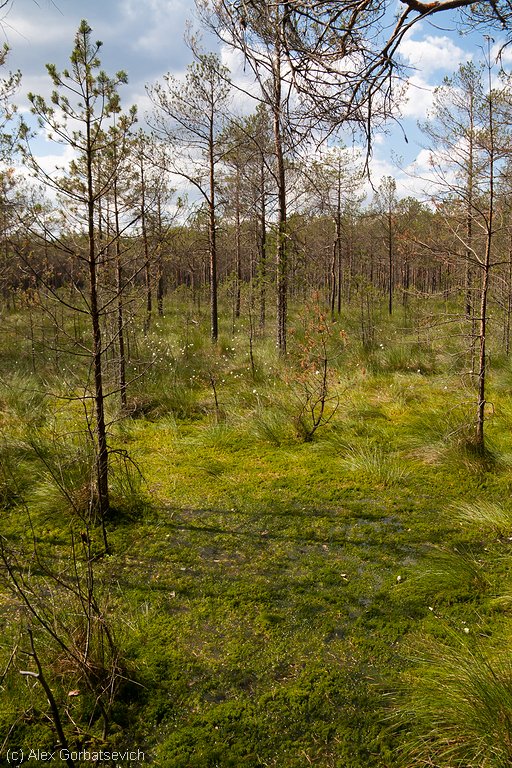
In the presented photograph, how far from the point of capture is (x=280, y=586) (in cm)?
354

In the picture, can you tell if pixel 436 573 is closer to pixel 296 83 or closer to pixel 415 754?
pixel 415 754

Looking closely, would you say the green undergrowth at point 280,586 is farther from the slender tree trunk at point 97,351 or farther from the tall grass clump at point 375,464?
the slender tree trunk at point 97,351

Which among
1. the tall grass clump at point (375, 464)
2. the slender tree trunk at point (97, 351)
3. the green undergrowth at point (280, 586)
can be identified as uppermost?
the slender tree trunk at point (97, 351)

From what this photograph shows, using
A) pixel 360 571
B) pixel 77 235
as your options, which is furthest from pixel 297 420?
pixel 77 235

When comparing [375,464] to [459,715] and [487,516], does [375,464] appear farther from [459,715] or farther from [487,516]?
[459,715]

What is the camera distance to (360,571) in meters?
3.72

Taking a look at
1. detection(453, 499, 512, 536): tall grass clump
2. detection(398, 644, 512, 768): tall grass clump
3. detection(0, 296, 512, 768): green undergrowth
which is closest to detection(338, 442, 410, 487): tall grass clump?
detection(0, 296, 512, 768): green undergrowth

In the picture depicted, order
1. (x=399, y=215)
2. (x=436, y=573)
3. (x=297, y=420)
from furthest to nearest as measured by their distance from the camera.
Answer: (x=399, y=215) < (x=297, y=420) < (x=436, y=573)

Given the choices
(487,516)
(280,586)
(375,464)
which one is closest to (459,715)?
(280,586)

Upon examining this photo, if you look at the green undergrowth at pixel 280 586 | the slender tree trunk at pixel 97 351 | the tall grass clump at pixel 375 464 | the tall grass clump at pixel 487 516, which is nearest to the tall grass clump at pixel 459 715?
the green undergrowth at pixel 280 586

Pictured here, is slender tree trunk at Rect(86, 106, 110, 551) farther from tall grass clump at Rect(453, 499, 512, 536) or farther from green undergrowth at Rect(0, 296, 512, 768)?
tall grass clump at Rect(453, 499, 512, 536)

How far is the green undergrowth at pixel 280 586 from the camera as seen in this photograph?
2.30 m

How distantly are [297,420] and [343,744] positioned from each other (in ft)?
15.6

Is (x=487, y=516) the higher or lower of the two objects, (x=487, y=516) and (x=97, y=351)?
the lower
